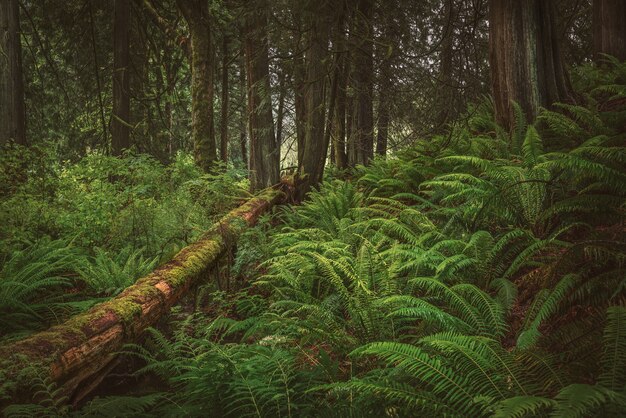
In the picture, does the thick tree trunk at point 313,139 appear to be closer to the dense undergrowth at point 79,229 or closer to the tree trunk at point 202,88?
the dense undergrowth at point 79,229

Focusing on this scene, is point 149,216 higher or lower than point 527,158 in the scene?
lower

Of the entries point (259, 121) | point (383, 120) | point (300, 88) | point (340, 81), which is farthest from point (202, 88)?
point (383, 120)

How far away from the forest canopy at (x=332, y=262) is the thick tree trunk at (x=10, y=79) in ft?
0.10

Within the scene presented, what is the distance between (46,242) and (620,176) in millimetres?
6480

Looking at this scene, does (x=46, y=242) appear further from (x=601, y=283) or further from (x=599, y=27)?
(x=599, y=27)

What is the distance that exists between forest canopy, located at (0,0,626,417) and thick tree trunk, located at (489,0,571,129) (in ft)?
0.09

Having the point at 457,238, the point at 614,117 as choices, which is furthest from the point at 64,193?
the point at 614,117

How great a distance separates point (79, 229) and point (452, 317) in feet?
17.6

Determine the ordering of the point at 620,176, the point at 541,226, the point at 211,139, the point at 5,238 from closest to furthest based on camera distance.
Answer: the point at 620,176 → the point at 541,226 → the point at 5,238 → the point at 211,139

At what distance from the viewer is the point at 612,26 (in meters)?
8.20

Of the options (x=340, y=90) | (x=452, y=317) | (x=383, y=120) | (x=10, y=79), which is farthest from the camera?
(x=383, y=120)

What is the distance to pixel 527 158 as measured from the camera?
4.74 meters

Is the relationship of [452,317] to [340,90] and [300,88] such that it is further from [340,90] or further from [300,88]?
[340,90]

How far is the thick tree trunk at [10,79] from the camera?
7.88 metres
